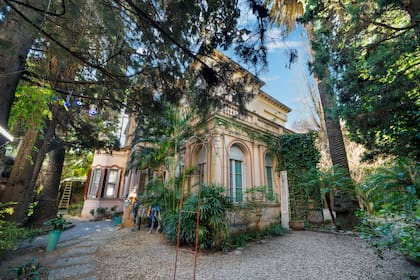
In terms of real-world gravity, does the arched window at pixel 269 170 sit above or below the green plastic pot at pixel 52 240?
above

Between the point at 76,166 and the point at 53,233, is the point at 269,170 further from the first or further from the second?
the point at 76,166

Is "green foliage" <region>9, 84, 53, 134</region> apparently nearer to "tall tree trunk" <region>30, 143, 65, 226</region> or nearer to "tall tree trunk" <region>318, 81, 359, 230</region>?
"tall tree trunk" <region>30, 143, 65, 226</region>

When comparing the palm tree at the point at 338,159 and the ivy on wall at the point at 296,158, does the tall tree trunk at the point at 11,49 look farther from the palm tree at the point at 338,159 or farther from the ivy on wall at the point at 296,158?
the palm tree at the point at 338,159

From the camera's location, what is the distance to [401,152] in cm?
484

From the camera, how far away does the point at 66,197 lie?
1346 centimetres

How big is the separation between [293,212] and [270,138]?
11.8ft

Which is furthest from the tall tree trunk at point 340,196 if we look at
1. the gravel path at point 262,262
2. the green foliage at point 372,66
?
the gravel path at point 262,262

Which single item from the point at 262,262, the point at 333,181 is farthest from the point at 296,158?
the point at 262,262

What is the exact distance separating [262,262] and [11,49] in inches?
243

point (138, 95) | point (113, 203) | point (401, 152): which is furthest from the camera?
point (113, 203)

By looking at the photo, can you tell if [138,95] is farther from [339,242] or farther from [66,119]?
[339,242]

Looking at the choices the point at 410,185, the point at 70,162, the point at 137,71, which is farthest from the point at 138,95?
the point at 70,162

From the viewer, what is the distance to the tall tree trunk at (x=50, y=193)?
686 centimetres

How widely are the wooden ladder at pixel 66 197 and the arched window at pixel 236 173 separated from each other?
44.9 feet
